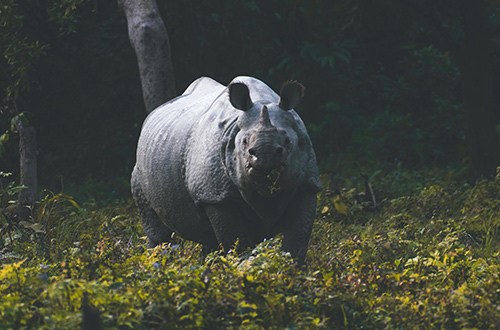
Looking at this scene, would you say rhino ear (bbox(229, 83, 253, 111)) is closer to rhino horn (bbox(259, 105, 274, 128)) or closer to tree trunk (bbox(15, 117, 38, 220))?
rhino horn (bbox(259, 105, 274, 128))

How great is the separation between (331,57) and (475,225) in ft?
18.7

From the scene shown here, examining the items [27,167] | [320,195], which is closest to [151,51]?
[27,167]

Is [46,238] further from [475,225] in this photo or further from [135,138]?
[135,138]

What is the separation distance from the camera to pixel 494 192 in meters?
8.17

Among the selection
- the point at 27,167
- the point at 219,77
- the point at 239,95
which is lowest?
the point at 27,167

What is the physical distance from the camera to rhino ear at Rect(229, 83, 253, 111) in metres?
4.75

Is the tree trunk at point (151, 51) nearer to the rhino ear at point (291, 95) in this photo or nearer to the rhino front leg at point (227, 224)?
the rhino front leg at point (227, 224)

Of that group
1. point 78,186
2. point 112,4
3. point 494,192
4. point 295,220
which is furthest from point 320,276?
point 112,4

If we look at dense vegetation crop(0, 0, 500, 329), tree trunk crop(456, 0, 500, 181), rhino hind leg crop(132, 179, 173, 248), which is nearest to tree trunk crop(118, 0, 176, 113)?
dense vegetation crop(0, 0, 500, 329)

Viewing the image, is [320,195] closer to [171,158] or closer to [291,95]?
[171,158]

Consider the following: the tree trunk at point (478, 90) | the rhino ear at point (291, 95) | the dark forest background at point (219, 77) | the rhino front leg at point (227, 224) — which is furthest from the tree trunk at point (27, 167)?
the tree trunk at point (478, 90)

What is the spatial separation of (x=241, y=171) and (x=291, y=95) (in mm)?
604

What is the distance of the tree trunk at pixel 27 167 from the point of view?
27.0 feet

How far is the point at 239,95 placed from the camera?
4758 millimetres
